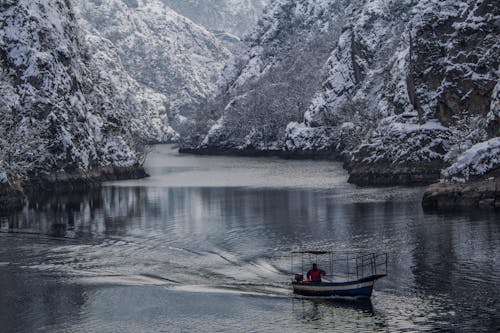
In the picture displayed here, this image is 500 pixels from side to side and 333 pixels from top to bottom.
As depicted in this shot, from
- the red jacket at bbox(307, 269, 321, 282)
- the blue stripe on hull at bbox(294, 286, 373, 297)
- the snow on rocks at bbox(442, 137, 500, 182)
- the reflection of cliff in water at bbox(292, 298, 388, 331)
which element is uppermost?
the snow on rocks at bbox(442, 137, 500, 182)

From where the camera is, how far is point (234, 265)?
7944 cm

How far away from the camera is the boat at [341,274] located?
2527 inches

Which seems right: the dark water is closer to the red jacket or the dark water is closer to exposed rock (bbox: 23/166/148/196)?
the red jacket

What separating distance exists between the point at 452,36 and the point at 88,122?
95640mm

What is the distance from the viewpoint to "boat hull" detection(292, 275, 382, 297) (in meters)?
63.7

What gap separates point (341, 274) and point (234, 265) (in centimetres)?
1202

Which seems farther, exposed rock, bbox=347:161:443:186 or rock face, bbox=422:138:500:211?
exposed rock, bbox=347:161:443:186

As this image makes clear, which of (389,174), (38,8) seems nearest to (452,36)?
(389,174)

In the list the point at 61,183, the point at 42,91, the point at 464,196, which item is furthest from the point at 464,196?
the point at 42,91

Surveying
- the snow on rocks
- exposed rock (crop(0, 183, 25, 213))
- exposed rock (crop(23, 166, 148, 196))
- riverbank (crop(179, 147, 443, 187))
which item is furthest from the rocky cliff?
the snow on rocks

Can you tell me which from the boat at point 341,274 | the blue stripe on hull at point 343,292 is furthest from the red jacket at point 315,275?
the blue stripe on hull at point 343,292

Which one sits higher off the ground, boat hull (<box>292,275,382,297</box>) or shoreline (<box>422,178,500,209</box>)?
shoreline (<box>422,178,500,209</box>)

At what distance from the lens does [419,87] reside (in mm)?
161125

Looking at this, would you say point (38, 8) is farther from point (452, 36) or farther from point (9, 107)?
point (452, 36)
